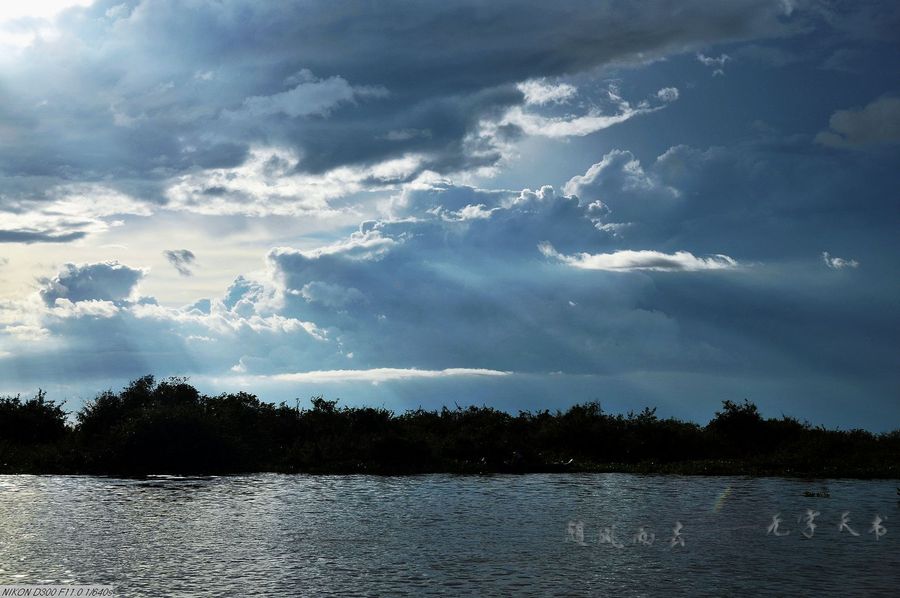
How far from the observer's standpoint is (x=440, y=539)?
75.4 ft

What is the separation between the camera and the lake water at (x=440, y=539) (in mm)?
18109

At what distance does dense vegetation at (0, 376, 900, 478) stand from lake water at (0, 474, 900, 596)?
599 cm

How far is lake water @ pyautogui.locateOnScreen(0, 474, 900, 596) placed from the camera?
18.1 m

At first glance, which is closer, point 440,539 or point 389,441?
point 440,539

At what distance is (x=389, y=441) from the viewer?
4384cm

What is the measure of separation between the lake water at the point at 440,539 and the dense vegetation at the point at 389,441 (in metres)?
5.99

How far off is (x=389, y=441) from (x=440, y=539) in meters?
21.1

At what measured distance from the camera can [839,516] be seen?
90.8 ft

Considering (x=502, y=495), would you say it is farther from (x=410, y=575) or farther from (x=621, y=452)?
(x=621, y=452)

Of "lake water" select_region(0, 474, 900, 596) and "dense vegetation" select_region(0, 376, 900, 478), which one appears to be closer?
"lake water" select_region(0, 474, 900, 596)

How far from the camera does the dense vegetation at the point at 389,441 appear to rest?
138 ft

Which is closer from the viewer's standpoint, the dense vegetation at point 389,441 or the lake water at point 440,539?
the lake water at point 440,539

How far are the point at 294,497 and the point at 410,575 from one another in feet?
45.8

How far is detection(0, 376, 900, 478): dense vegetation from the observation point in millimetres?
42125
